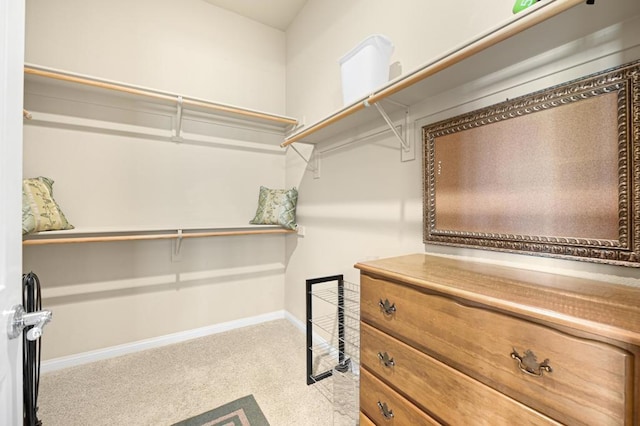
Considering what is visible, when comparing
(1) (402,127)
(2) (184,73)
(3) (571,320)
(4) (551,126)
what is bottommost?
(3) (571,320)

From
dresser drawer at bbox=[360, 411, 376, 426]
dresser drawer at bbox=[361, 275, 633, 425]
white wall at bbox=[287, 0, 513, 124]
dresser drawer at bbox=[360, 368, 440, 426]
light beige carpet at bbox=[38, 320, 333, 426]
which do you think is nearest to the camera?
dresser drawer at bbox=[361, 275, 633, 425]

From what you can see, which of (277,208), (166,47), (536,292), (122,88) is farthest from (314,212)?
(166,47)

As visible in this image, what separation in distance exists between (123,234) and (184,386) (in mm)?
1206

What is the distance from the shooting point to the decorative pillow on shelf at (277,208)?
257 centimetres

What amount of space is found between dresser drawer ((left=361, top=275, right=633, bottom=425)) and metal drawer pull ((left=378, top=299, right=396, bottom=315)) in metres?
0.01

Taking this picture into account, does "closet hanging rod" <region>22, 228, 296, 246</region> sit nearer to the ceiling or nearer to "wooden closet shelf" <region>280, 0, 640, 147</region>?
"wooden closet shelf" <region>280, 0, 640, 147</region>

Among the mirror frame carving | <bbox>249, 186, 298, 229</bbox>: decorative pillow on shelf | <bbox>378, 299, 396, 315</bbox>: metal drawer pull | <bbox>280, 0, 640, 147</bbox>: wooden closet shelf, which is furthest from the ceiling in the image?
<bbox>378, 299, 396, 315</bbox>: metal drawer pull

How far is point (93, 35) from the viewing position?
210cm

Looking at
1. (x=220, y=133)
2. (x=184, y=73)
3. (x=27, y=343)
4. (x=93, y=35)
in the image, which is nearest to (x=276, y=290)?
(x=220, y=133)

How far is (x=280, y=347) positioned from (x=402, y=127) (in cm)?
199

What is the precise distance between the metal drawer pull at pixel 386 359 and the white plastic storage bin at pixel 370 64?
1.21 m

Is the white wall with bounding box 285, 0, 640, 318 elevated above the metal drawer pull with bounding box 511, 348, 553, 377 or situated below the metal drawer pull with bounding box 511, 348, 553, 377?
above

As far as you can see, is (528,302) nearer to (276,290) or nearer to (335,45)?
(335,45)

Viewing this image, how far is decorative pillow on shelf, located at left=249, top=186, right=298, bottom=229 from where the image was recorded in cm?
257
